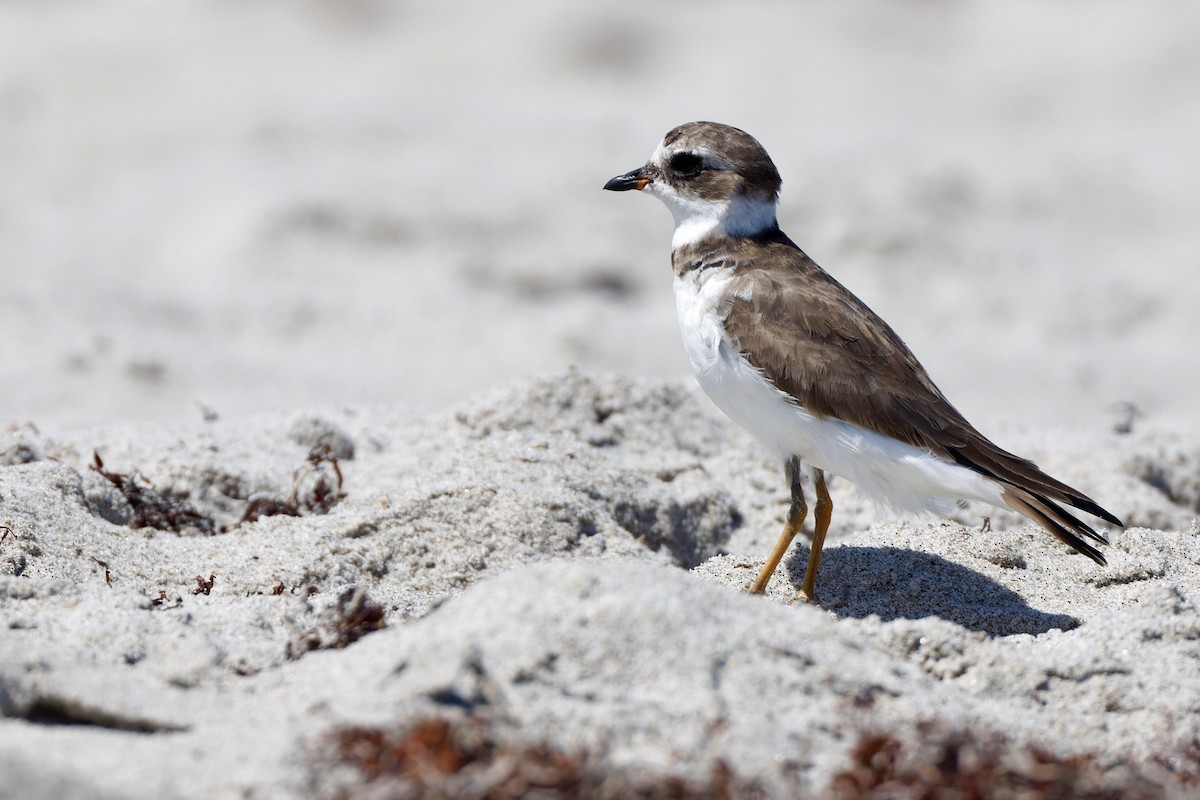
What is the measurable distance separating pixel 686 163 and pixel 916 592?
1758mm

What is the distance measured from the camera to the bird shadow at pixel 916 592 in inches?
150

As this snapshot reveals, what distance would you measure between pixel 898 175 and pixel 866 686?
8.06 m

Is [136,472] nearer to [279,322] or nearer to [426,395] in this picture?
[426,395]

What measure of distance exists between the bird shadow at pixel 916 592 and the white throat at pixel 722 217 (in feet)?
3.88

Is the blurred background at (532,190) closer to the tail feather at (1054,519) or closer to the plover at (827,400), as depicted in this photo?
the plover at (827,400)

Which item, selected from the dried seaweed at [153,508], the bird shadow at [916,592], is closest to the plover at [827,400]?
the bird shadow at [916,592]

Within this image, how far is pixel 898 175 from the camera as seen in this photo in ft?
34.0

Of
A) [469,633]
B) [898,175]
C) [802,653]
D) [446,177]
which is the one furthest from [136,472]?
[898,175]

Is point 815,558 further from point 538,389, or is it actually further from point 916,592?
point 538,389

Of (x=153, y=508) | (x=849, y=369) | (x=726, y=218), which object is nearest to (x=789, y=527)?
(x=849, y=369)

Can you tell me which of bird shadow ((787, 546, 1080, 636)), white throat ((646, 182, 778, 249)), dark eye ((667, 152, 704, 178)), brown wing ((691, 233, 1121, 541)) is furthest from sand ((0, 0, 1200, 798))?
dark eye ((667, 152, 704, 178))

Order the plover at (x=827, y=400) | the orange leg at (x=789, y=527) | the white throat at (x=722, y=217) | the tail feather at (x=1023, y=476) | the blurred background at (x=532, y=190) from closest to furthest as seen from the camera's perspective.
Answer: the tail feather at (x=1023, y=476) < the plover at (x=827, y=400) < the orange leg at (x=789, y=527) < the white throat at (x=722, y=217) < the blurred background at (x=532, y=190)

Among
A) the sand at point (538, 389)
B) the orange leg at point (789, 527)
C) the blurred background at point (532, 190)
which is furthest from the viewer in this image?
the blurred background at point (532, 190)

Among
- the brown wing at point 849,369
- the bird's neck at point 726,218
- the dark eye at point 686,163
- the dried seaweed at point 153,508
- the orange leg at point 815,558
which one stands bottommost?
the dried seaweed at point 153,508
